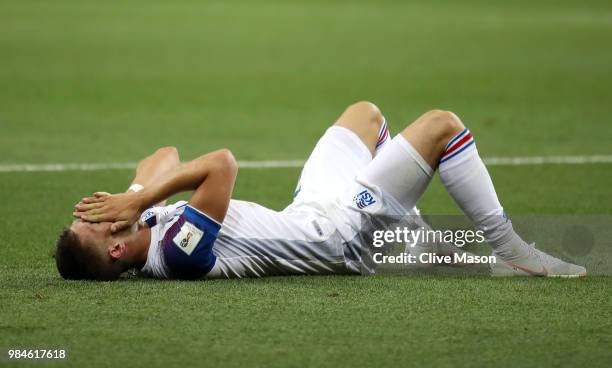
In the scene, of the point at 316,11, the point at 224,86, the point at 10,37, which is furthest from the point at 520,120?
the point at 316,11

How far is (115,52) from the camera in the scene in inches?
645

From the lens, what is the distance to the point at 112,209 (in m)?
5.11

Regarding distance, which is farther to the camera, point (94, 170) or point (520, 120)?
point (520, 120)

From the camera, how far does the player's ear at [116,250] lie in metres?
5.12

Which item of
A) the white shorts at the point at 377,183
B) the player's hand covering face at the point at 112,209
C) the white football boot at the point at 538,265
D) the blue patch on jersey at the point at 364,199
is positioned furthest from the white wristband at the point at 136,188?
the white football boot at the point at 538,265

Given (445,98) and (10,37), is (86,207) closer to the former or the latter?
(445,98)

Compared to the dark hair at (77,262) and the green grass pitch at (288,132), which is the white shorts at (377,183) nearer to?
the green grass pitch at (288,132)

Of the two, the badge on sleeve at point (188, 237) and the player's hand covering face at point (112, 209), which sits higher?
the player's hand covering face at point (112, 209)

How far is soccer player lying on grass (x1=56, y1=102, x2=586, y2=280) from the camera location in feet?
16.8

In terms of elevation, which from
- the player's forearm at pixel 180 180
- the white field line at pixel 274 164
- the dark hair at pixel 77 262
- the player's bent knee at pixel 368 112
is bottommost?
the white field line at pixel 274 164

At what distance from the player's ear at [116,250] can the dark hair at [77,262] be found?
6cm

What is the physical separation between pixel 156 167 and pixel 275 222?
0.82 meters

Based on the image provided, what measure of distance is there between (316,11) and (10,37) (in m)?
7.12

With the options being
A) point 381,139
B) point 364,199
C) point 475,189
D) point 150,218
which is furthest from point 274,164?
point 475,189
